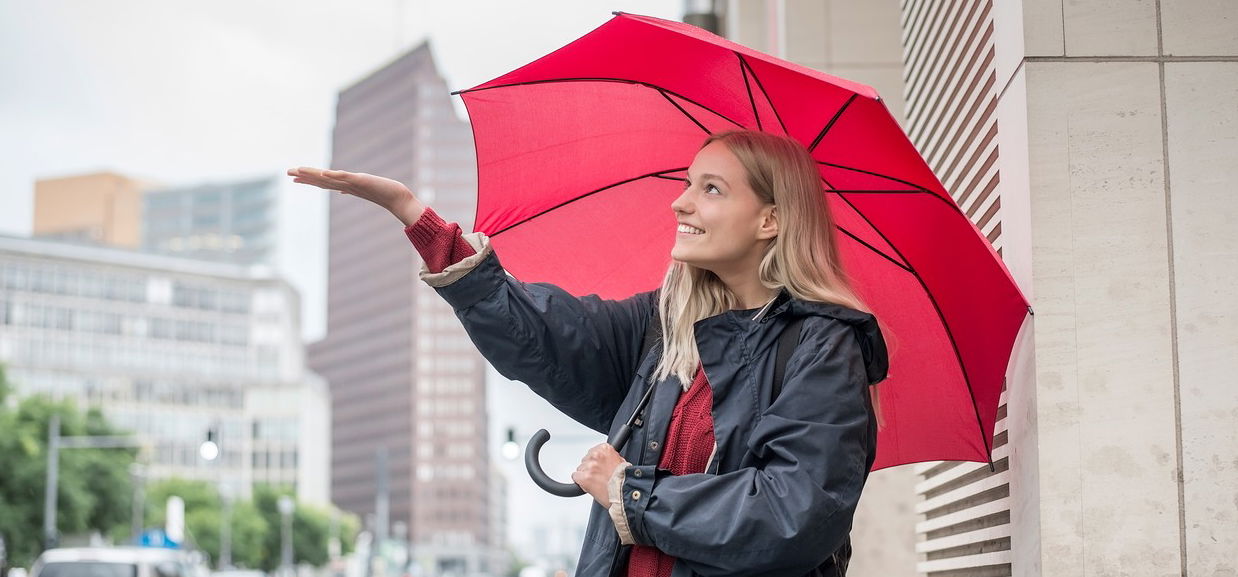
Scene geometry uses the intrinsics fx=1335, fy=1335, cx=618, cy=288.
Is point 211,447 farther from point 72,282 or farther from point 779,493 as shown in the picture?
point 72,282

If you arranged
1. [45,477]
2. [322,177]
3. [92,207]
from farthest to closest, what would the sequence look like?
[92,207]
[45,477]
[322,177]

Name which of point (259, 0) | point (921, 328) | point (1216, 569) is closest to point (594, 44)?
point (921, 328)

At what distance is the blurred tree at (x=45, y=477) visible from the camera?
1693 inches

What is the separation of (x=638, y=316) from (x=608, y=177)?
0.65 meters

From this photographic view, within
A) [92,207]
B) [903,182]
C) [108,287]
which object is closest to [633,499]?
[903,182]

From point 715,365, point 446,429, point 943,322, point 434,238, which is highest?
point 446,429

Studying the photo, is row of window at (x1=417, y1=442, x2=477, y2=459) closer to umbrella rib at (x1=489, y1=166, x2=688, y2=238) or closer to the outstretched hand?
umbrella rib at (x1=489, y1=166, x2=688, y2=238)

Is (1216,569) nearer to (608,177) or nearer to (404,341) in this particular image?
(608,177)

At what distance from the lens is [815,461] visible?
267cm

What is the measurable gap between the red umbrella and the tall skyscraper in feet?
495

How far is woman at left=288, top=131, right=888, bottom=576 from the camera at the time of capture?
105 inches

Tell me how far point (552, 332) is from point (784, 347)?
1.95 ft

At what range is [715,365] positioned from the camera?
2951mm

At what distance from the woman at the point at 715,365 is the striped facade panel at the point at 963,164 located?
1275 millimetres
